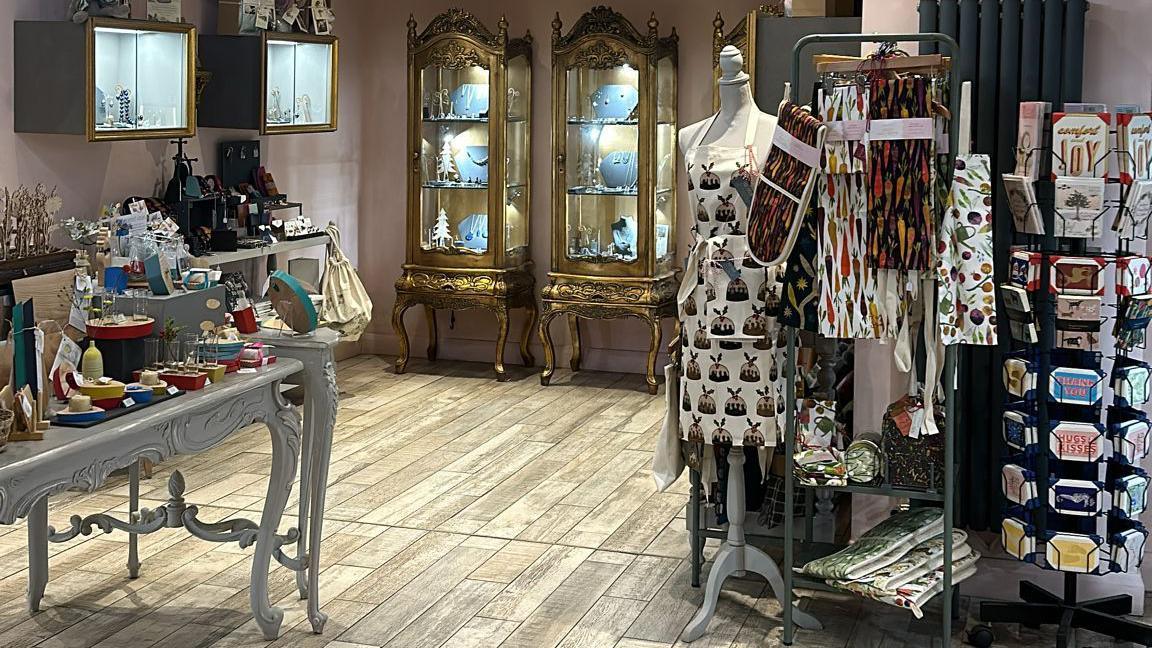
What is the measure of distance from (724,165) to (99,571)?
2.47 meters

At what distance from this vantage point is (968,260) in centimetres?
368

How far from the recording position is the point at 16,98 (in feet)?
17.7

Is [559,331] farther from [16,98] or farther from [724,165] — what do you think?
[724,165]

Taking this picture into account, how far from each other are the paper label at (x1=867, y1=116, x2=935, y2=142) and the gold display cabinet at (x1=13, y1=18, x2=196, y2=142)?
3216mm

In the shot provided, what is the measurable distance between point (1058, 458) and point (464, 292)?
4551 millimetres

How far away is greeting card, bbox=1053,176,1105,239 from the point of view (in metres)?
3.76

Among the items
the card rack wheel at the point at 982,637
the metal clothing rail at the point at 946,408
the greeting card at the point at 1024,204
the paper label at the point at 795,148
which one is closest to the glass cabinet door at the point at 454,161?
the metal clothing rail at the point at 946,408

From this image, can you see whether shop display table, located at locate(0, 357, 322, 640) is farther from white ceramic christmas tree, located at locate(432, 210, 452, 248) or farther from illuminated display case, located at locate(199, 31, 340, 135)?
white ceramic christmas tree, located at locate(432, 210, 452, 248)

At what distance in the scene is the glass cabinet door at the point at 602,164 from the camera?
762cm

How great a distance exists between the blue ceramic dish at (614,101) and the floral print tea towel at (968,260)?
13.3 feet

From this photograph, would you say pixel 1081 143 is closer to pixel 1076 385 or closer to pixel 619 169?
pixel 1076 385

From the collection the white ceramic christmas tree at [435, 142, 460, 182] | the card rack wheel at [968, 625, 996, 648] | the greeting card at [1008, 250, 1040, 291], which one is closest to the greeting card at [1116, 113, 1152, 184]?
the greeting card at [1008, 250, 1040, 291]

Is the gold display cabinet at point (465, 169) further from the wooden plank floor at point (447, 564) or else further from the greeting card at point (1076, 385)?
the greeting card at point (1076, 385)

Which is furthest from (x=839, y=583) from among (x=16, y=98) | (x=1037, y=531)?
(x=16, y=98)
